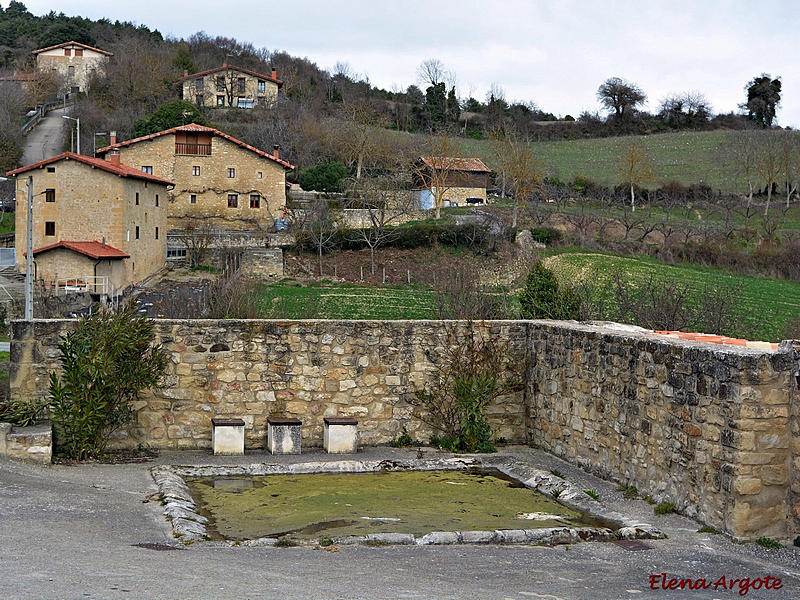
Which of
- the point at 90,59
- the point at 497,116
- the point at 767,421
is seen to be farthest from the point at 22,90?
the point at 767,421

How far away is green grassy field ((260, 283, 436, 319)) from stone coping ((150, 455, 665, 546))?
14.0 meters

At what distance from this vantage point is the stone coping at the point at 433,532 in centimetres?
835

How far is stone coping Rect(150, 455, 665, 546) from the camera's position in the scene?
8.35 metres

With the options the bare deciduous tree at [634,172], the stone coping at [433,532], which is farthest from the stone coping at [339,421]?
the bare deciduous tree at [634,172]

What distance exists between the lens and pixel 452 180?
65750 mm

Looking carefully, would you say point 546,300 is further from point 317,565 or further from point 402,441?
point 317,565

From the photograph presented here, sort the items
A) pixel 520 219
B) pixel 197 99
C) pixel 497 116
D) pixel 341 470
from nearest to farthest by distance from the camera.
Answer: pixel 341 470, pixel 520 219, pixel 197 99, pixel 497 116

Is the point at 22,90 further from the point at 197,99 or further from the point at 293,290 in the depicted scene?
the point at 293,290

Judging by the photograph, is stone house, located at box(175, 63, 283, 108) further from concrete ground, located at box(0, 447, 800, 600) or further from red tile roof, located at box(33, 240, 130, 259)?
concrete ground, located at box(0, 447, 800, 600)

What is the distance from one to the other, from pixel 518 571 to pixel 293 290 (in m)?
34.0

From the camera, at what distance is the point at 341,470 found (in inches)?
458

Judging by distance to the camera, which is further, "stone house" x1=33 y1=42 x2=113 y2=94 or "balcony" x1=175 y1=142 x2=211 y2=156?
"stone house" x1=33 y1=42 x2=113 y2=94

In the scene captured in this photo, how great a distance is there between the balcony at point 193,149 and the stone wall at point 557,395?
47755mm

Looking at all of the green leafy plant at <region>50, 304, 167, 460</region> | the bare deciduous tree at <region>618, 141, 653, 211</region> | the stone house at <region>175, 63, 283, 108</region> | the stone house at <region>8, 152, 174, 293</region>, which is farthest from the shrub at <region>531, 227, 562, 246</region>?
the stone house at <region>175, 63, 283, 108</region>
